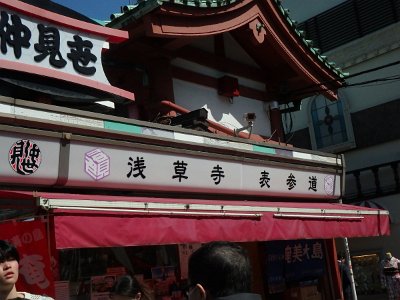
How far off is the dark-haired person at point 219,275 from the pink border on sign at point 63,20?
4428mm

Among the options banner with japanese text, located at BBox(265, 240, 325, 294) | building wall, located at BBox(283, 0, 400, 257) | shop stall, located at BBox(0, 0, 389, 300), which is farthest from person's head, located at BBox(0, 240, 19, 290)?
building wall, located at BBox(283, 0, 400, 257)

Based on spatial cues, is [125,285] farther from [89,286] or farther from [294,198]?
[294,198]

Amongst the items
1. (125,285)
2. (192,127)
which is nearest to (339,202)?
(192,127)

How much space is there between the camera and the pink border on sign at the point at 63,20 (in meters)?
5.60

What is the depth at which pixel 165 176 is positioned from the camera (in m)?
6.87

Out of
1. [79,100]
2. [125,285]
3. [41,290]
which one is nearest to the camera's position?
[125,285]

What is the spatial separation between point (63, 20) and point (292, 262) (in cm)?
609

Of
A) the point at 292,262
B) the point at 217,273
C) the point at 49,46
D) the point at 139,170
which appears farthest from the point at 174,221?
the point at 292,262

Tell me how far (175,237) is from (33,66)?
2566 millimetres

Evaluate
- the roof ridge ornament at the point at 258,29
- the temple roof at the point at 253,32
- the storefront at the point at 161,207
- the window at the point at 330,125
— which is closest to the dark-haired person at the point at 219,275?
the storefront at the point at 161,207

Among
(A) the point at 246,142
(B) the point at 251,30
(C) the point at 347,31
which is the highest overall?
(C) the point at 347,31

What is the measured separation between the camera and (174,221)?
229 inches

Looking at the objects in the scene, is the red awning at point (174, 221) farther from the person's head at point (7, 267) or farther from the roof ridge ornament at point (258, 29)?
the roof ridge ornament at point (258, 29)

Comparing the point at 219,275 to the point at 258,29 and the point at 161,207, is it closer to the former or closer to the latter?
the point at 161,207
